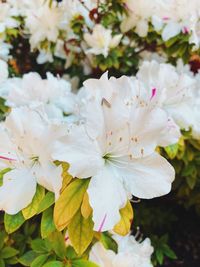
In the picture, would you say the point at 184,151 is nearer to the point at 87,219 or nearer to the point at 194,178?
the point at 194,178

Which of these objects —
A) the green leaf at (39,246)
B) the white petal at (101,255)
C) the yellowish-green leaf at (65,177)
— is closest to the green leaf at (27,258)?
the green leaf at (39,246)

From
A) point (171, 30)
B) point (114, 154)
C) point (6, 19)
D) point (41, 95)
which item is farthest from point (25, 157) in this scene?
point (6, 19)

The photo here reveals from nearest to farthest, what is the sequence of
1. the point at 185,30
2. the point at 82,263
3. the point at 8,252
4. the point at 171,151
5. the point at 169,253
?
the point at 82,263, the point at 8,252, the point at 171,151, the point at 185,30, the point at 169,253

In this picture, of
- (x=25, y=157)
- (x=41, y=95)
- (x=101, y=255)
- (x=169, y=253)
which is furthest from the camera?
(x=169, y=253)

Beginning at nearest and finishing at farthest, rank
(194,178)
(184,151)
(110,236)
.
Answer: (110,236) → (184,151) → (194,178)

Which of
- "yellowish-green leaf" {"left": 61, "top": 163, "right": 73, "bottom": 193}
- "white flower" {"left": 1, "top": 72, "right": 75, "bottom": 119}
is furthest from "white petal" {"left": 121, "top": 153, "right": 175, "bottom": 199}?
"white flower" {"left": 1, "top": 72, "right": 75, "bottom": 119}

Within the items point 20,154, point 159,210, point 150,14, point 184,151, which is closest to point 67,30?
point 150,14

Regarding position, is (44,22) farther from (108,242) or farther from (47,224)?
(47,224)

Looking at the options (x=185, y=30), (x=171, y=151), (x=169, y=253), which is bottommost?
(x=169, y=253)
